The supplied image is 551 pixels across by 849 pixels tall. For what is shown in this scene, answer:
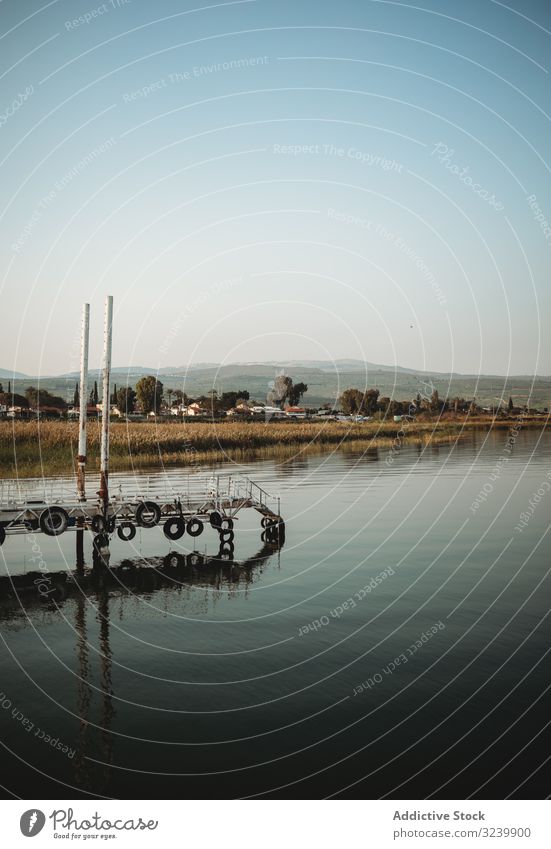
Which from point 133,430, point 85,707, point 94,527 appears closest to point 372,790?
point 85,707

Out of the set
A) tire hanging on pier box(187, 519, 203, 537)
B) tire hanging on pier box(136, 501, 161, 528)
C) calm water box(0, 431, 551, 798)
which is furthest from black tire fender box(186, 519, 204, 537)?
tire hanging on pier box(136, 501, 161, 528)

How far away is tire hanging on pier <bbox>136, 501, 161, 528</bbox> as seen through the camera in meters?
46.2

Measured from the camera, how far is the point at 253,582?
39219 mm

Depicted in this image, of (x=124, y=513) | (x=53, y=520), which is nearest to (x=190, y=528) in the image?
(x=124, y=513)

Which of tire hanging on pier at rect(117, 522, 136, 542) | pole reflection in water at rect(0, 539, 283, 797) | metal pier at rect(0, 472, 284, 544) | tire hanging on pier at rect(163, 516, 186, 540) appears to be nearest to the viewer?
pole reflection in water at rect(0, 539, 283, 797)

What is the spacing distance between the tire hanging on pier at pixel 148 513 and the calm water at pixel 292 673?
6.62ft

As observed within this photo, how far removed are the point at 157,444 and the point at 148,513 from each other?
50547mm

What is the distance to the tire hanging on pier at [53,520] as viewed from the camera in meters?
42.4

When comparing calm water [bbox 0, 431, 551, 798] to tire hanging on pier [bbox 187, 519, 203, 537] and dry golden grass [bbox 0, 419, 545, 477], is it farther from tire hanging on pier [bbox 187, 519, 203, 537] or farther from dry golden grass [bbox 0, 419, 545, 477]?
dry golden grass [bbox 0, 419, 545, 477]

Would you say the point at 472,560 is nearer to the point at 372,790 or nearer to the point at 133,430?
the point at 372,790

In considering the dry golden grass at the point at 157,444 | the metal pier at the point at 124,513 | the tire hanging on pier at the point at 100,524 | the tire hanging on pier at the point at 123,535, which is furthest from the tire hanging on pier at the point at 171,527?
the dry golden grass at the point at 157,444

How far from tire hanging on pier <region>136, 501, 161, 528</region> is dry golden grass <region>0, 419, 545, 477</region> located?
3365 cm

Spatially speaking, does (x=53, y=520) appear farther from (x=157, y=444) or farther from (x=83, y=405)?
(x=157, y=444)

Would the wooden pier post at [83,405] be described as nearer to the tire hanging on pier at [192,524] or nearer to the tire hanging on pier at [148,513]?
the tire hanging on pier at [148,513]
